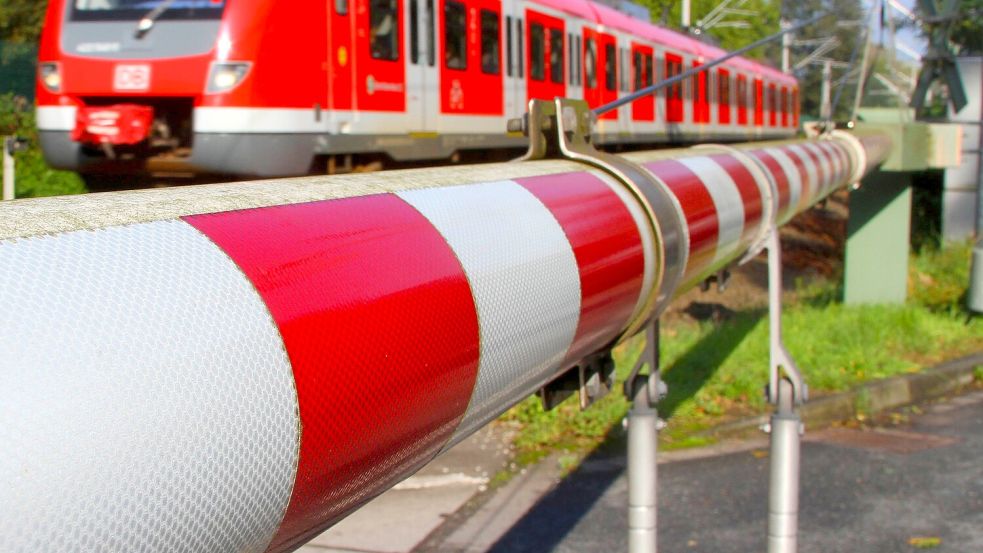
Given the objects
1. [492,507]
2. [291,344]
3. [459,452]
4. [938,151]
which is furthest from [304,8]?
[291,344]

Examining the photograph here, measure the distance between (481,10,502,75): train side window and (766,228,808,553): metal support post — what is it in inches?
354

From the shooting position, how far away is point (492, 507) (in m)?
6.52

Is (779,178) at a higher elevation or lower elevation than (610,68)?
lower

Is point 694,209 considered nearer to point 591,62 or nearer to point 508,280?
point 508,280

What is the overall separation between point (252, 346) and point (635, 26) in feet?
58.8

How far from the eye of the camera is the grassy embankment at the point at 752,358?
7867mm

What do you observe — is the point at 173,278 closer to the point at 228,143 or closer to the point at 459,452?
the point at 459,452

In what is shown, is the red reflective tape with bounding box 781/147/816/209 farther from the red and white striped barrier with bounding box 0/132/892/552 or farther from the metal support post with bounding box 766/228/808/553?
the red and white striped barrier with bounding box 0/132/892/552

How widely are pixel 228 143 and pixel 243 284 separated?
8270mm

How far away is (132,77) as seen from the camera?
9570mm

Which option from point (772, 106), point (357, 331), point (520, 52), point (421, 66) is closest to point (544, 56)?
point (520, 52)

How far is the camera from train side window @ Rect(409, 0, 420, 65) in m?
11.0

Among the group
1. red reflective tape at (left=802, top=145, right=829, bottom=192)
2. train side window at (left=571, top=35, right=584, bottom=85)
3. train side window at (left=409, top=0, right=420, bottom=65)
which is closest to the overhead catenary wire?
red reflective tape at (left=802, top=145, right=829, bottom=192)

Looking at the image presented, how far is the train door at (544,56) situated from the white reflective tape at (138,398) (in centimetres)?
1292
